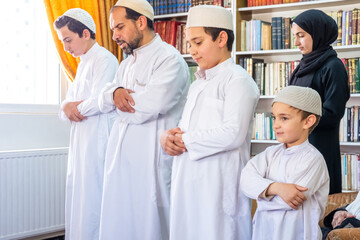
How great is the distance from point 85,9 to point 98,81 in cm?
149

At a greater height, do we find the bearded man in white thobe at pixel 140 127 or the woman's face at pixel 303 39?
the woman's face at pixel 303 39

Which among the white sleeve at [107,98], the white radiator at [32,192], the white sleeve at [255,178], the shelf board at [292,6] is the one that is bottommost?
the white radiator at [32,192]

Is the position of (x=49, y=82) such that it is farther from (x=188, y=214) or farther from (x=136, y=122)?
(x=188, y=214)

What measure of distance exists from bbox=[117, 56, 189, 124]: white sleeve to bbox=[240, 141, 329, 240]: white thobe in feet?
2.13

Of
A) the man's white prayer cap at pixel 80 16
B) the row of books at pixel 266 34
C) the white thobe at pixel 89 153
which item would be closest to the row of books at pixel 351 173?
the row of books at pixel 266 34

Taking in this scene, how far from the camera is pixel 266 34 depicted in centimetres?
410

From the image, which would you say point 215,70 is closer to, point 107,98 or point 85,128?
point 107,98

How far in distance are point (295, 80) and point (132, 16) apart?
901 mm

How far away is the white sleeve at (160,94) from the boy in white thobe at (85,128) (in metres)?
0.43

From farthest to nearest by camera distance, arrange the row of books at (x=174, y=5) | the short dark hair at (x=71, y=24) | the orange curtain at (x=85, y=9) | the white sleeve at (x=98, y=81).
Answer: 1. the row of books at (x=174, y=5)
2. the orange curtain at (x=85, y=9)
3. the short dark hair at (x=71, y=24)
4. the white sleeve at (x=98, y=81)

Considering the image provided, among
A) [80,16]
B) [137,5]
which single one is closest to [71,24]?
[80,16]

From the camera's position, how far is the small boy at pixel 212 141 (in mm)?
2049

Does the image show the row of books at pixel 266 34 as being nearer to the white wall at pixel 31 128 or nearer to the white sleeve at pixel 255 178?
the white wall at pixel 31 128

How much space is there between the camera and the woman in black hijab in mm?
2332
